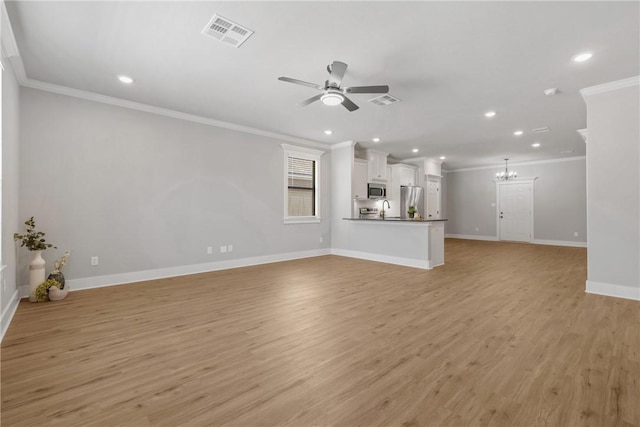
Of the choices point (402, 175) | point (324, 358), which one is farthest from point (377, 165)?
point (324, 358)

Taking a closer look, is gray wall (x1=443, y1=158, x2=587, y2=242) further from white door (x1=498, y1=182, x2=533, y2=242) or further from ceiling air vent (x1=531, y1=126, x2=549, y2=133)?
ceiling air vent (x1=531, y1=126, x2=549, y2=133)

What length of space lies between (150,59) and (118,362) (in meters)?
3.06

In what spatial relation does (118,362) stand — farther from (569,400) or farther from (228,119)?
(228,119)

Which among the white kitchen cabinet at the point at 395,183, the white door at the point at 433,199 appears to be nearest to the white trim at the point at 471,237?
the white door at the point at 433,199

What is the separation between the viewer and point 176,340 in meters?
2.56

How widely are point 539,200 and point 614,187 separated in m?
6.72

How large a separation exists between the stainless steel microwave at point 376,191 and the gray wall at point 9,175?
665cm

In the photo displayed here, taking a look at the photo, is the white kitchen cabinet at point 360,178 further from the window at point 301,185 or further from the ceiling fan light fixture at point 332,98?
the ceiling fan light fixture at point 332,98

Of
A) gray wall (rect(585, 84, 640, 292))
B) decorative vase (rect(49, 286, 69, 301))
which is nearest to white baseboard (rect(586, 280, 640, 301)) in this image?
gray wall (rect(585, 84, 640, 292))

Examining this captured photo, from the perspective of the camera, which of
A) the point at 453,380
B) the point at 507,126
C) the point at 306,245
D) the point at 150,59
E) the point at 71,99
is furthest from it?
the point at 306,245

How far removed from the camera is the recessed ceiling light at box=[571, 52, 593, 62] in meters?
3.11

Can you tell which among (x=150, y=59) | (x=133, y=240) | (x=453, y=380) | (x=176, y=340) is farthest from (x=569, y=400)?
(x=133, y=240)

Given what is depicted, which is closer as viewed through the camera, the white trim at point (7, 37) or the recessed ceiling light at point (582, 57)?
the white trim at point (7, 37)

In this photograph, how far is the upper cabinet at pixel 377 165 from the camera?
8.01m
